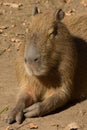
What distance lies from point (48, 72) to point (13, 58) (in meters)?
1.54

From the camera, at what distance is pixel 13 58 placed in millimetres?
6578

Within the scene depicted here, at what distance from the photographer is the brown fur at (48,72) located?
495cm

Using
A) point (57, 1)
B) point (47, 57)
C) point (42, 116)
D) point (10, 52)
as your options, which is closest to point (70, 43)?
point (47, 57)

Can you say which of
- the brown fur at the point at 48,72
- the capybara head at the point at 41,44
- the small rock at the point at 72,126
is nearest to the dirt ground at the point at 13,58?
the small rock at the point at 72,126

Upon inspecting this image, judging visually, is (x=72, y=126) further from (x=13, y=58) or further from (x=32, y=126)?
(x=13, y=58)

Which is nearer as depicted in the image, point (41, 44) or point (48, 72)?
point (41, 44)

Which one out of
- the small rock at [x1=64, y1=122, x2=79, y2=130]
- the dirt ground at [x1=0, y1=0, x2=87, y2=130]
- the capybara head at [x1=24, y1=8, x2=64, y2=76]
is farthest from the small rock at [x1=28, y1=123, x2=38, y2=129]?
the capybara head at [x1=24, y1=8, x2=64, y2=76]

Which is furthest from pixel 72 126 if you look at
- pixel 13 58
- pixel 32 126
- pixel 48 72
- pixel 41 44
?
pixel 13 58

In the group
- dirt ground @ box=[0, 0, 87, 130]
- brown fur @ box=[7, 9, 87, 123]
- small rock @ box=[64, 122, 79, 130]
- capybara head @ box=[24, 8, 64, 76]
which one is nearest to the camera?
capybara head @ box=[24, 8, 64, 76]

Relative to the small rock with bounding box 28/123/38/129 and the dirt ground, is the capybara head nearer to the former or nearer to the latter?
the dirt ground

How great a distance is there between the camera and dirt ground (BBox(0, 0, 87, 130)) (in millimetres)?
5160

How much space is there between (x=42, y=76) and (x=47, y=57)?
1.02ft

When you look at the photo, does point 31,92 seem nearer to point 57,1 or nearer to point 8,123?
point 8,123

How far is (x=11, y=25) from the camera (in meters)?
7.46
